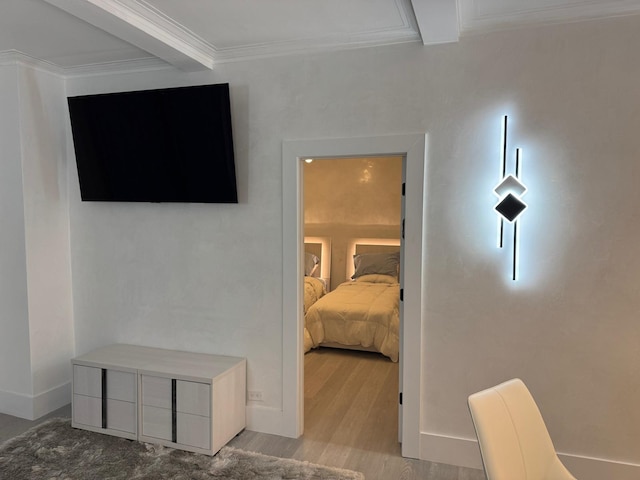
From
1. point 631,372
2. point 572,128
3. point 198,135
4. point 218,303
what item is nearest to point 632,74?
point 572,128

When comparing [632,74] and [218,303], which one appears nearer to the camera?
[632,74]

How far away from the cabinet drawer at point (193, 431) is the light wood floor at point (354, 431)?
255mm

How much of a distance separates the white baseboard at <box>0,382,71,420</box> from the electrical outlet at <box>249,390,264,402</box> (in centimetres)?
164

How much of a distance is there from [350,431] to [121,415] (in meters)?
1.60

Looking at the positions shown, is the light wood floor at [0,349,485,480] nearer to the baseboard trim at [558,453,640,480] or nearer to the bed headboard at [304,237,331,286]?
the baseboard trim at [558,453,640,480]

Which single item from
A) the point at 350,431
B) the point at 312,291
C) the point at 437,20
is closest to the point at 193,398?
the point at 350,431

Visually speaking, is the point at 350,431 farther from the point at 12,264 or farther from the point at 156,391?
the point at 12,264

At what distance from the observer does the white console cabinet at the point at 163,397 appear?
2.94 metres

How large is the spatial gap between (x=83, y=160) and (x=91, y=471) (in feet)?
7.15

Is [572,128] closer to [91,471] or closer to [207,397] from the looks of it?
[207,397]

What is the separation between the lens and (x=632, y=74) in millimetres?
2436

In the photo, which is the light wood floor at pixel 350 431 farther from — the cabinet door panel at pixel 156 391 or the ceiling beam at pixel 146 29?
the ceiling beam at pixel 146 29

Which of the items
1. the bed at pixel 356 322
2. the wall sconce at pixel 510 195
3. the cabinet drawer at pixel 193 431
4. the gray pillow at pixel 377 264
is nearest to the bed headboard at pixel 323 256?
the gray pillow at pixel 377 264

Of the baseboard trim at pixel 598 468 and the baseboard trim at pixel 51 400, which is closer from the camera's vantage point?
the baseboard trim at pixel 598 468
